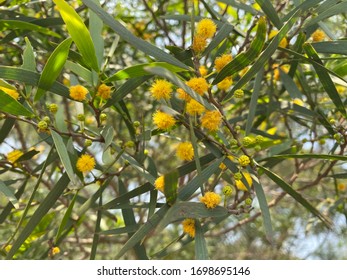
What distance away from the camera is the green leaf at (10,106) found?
102 centimetres

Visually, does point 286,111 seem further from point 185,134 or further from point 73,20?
point 185,134

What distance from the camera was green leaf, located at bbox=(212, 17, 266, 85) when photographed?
1.00m

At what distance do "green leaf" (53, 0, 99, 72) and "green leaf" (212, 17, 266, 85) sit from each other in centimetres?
26

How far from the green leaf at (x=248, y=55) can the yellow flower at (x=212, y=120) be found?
0.09 metres

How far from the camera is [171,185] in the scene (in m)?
0.92

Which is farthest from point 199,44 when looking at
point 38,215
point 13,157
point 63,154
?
point 13,157

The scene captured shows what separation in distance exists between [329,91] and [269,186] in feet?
6.39

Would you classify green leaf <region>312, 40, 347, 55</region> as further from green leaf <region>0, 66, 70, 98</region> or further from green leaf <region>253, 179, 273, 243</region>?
green leaf <region>0, 66, 70, 98</region>

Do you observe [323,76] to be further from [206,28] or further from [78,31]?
[78,31]

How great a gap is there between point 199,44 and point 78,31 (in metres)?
0.25

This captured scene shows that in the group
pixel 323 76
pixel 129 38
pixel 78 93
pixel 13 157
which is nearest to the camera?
pixel 129 38

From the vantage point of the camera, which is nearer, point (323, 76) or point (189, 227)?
point (189, 227)

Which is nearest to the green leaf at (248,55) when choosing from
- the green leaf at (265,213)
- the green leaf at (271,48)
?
the green leaf at (271,48)

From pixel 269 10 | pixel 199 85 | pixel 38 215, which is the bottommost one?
pixel 38 215
